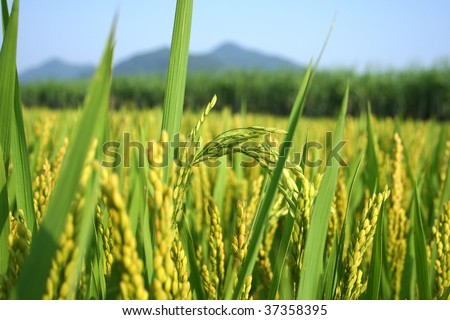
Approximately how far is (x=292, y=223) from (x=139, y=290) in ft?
0.88

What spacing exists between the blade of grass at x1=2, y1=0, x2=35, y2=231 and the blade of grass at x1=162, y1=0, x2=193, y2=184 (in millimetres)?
179

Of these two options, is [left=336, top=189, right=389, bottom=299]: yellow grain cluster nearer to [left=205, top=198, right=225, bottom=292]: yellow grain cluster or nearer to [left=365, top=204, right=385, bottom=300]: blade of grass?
[left=365, top=204, right=385, bottom=300]: blade of grass

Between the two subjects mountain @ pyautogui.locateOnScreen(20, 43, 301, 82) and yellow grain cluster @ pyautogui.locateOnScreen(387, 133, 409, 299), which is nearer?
yellow grain cluster @ pyautogui.locateOnScreen(387, 133, 409, 299)

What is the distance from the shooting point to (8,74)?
55 centimetres

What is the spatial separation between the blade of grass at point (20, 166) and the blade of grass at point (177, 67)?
A: 0.18m

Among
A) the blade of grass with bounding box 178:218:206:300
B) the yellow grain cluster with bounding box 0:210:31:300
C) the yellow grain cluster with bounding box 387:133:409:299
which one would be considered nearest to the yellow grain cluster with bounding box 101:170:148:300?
the yellow grain cluster with bounding box 0:210:31:300

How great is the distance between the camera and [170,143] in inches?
22.1

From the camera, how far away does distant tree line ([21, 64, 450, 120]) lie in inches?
640

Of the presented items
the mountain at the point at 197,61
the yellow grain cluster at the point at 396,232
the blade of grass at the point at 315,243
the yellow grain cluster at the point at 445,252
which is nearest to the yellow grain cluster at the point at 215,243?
the blade of grass at the point at 315,243

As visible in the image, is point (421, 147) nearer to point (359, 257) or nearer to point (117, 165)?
point (117, 165)

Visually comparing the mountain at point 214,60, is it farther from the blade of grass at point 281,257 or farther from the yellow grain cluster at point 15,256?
the yellow grain cluster at point 15,256

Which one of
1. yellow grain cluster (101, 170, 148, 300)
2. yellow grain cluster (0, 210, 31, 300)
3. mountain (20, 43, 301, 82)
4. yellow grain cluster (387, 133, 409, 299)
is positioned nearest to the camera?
yellow grain cluster (101, 170, 148, 300)

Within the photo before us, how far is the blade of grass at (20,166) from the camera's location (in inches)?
21.4
